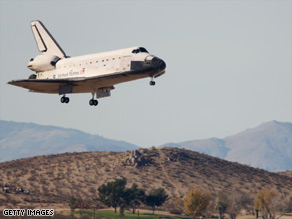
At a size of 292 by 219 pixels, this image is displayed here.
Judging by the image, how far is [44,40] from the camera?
227 ft

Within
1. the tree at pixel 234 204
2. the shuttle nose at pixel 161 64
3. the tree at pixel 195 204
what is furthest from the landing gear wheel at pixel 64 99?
the tree at pixel 234 204

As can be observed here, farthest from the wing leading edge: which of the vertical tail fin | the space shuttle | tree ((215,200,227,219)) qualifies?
tree ((215,200,227,219))

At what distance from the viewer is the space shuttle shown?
54812 millimetres

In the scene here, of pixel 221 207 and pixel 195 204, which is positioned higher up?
pixel 195 204

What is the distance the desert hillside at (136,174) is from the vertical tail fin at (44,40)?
59.4 meters

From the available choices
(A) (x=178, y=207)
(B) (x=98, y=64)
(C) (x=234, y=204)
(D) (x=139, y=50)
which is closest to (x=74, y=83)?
(B) (x=98, y=64)

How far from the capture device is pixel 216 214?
11931 centimetres

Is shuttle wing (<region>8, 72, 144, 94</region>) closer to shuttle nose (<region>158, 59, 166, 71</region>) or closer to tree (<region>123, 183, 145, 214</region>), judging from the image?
shuttle nose (<region>158, 59, 166, 71</region>)

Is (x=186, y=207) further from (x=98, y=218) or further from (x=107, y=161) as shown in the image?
(x=107, y=161)

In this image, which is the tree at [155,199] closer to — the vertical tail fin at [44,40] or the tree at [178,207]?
the tree at [178,207]

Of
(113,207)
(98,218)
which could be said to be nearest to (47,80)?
(98,218)

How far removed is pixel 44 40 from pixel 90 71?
14.6 meters

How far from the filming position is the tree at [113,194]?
116 meters

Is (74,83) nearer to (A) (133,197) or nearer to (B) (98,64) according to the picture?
(B) (98,64)
